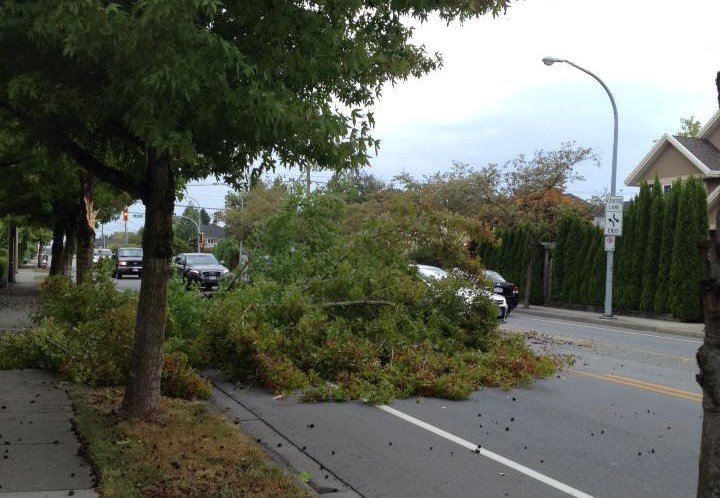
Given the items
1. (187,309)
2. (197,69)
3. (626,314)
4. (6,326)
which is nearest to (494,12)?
(197,69)

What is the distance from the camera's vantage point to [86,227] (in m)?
19.3

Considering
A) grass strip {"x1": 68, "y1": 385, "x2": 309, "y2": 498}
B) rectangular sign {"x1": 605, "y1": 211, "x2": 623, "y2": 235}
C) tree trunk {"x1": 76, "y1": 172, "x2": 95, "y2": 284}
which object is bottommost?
grass strip {"x1": 68, "y1": 385, "x2": 309, "y2": 498}

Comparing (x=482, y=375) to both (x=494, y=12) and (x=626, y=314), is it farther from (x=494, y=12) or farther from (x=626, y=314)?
(x=626, y=314)

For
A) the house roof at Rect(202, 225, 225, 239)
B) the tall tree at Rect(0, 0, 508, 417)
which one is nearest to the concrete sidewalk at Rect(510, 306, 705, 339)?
the tall tree at Rect(0, 0, 508, 417)

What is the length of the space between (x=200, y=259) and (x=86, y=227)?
1513 cm

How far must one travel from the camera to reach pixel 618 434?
26.2 ft

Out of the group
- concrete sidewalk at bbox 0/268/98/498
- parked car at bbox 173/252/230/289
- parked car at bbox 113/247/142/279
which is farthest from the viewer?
parked car at bbox 113/247/142/279

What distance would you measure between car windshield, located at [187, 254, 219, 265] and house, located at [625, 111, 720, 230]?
18920mm

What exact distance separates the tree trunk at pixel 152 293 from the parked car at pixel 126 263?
36.3m

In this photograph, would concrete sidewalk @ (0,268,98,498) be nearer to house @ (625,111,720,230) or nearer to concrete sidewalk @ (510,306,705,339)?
concrete sidewalk @ (510,306,705,339)

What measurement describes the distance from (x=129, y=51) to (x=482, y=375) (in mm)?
6656

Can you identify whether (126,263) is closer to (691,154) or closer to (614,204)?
(614,204)

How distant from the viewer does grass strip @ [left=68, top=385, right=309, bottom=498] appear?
18.0ft

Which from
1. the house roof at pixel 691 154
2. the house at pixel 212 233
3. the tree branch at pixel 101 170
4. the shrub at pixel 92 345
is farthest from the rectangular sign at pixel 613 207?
the house at pixel 212 233
